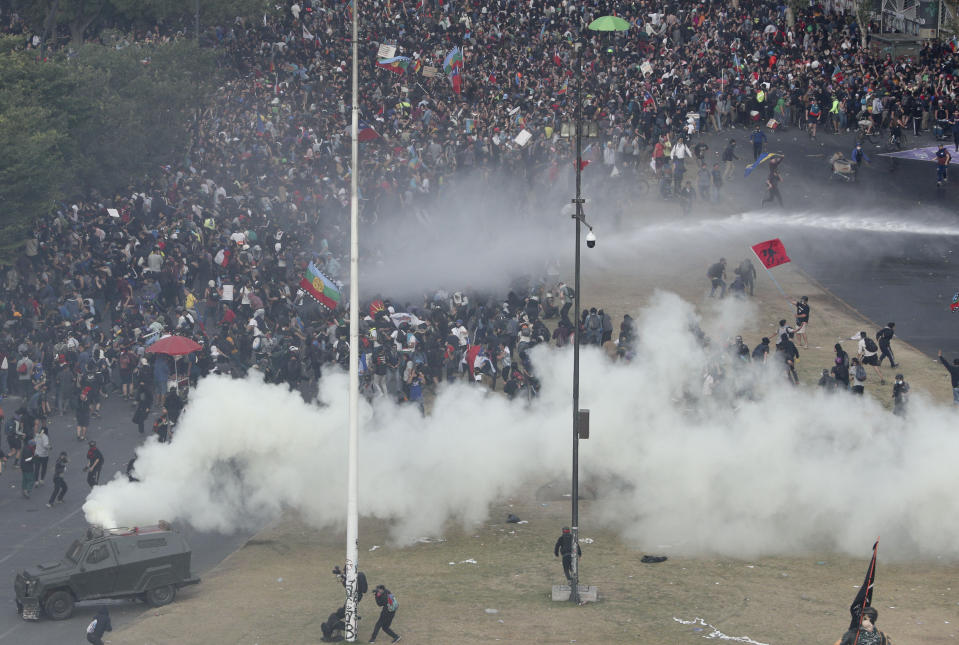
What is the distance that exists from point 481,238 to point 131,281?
12200mm

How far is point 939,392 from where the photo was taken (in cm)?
3859

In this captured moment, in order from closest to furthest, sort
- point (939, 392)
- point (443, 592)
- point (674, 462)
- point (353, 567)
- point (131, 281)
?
point (353, 567), point (443, 592), point (674, 462), point (939, 392), point (131, 281)

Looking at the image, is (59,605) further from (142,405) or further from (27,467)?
(142,405)

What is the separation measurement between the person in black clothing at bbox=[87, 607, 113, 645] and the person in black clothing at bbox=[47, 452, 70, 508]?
8377mm

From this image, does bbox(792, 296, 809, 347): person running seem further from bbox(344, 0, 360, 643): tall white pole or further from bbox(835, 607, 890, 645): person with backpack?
bbox(835, 607, 890, 645): person with backpack

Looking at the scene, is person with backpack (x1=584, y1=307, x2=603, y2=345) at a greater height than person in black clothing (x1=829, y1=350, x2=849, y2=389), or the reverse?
person with backpack (x1=584, y1=307, x2=603, y2=345)

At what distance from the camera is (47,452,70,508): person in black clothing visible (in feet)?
105

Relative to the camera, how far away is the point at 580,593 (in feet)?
87.6

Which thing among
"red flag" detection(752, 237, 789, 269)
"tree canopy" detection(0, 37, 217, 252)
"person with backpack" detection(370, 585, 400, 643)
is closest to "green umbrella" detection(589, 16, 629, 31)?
"red flag" detection(752, 237, 789, 269)

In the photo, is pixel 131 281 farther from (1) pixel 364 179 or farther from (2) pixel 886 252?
(2) pixel 886 252

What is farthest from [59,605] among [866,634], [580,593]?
[866,634]

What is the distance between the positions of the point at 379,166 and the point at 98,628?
27.9 metres

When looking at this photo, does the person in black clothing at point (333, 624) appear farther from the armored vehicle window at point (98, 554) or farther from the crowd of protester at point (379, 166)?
the crowd of protester at point (379, 166)

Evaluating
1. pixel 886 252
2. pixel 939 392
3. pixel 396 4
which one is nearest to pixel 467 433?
pixel 939 392
